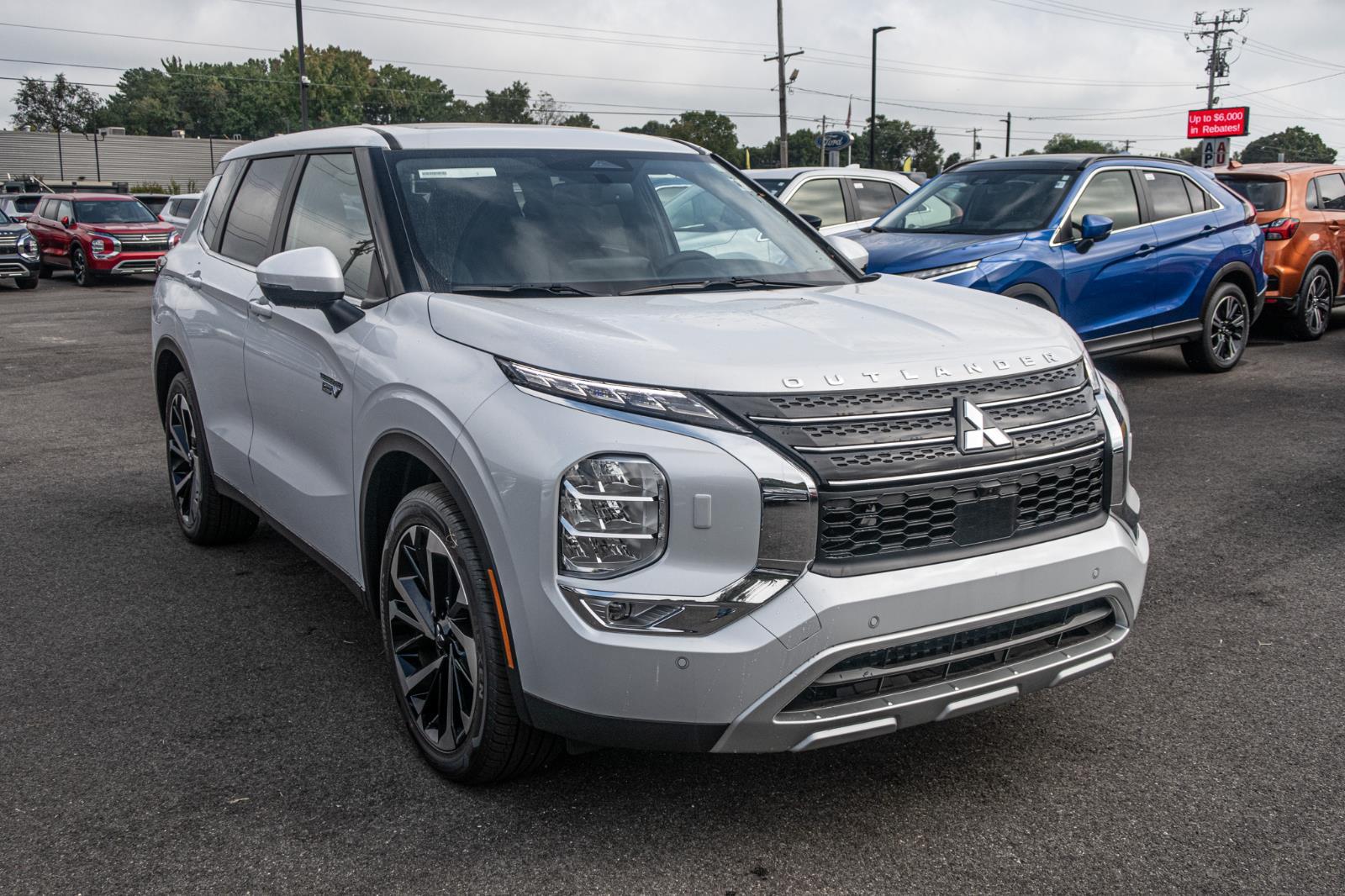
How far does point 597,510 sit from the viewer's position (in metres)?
2.83

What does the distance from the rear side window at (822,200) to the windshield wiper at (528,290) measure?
938 cm

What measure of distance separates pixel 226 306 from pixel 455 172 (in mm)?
1370

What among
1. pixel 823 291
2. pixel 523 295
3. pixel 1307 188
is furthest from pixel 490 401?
pixel 1307 188

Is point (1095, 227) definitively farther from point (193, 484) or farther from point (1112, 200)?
point (193, 484)

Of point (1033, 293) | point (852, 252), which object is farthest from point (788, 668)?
point (1033, 293)

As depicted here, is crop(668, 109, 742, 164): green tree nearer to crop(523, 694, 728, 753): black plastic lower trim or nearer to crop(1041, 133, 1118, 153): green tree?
crop(1041, 133, 1118, 153): green tree

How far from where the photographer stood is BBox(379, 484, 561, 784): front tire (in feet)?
10.2

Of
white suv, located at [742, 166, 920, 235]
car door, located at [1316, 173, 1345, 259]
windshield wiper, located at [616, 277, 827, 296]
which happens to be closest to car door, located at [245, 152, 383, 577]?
windshield wiper, located at [616, 277, 827, 296]

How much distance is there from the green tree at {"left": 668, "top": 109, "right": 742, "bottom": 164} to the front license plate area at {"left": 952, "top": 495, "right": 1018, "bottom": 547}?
89247 millimetres

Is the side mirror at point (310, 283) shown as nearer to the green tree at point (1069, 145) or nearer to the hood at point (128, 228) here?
the hood at point (128, 228)

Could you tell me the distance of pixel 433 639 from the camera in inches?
135

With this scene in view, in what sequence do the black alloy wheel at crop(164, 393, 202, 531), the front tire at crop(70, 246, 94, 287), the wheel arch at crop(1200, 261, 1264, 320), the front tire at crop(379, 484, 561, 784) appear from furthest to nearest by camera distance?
the front tire at crop(70, 246, 94, 287)
the wheel arch at crop(1200, 261, 1264, 320)
the black alloy wheel at crop(164, 393, 202, 531)
the front tire at crop(379, 484, 561, 784)

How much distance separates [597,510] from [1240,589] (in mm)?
3365

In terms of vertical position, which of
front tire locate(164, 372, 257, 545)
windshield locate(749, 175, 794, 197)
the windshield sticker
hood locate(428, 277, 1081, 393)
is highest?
windshield locate(749, 175, 794, 197)
